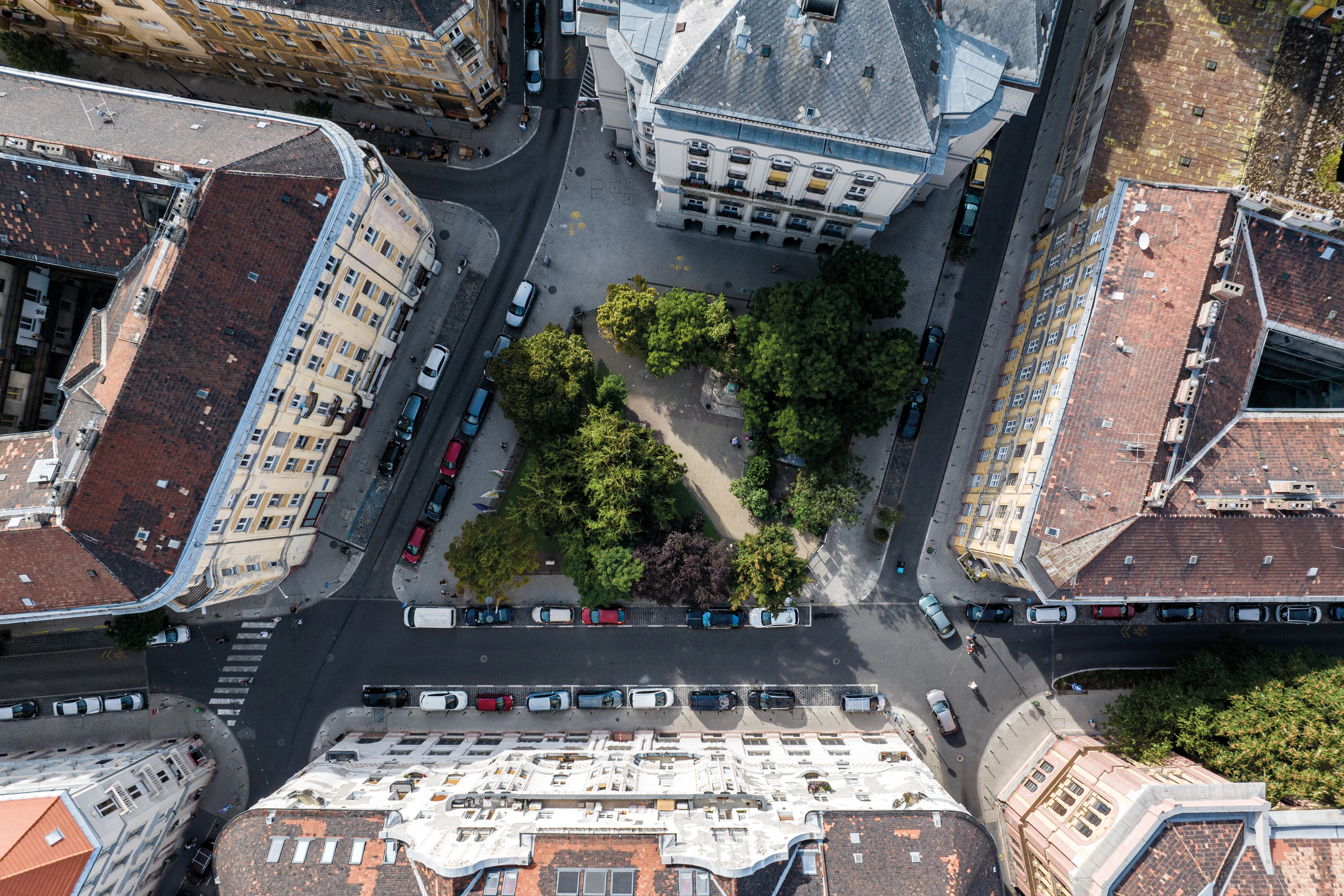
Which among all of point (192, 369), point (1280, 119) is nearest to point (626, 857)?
point (192, 369)

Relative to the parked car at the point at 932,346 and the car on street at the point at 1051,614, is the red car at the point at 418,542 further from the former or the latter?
the car on street at the point at 1051,614

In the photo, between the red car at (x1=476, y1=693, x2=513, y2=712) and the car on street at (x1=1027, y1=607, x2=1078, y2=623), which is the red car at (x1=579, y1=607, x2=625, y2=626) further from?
the car on street at (x1=1027, y1=607, x2=1078, y2=623)

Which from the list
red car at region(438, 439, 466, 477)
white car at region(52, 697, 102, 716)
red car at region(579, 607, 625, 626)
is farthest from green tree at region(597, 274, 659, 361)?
white car at region(52, 697, 102, 716)

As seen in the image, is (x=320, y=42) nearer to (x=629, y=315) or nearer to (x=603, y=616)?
(x=629, y=315)

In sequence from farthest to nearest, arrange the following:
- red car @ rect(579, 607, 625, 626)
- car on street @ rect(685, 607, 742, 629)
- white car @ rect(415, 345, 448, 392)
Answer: car on street @ rect(685, 607, 742, 629) → red car @ rect(579, 607, 625, 626) → white car @ rect(415, 345, 448, 392)

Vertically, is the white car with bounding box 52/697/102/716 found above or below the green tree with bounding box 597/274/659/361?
below
